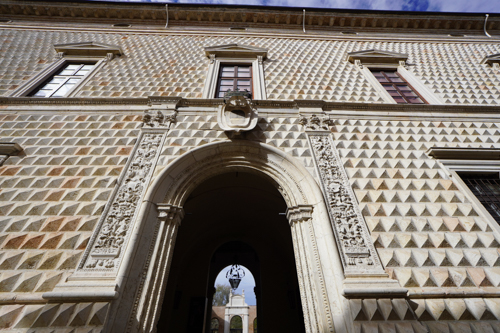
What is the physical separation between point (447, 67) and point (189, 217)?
9497 mm

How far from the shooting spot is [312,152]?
4.51 metres

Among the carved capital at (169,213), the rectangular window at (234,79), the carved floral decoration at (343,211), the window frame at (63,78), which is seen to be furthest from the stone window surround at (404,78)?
the window frame at (63,78)

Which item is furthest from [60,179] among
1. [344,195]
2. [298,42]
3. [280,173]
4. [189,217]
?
[298,42]

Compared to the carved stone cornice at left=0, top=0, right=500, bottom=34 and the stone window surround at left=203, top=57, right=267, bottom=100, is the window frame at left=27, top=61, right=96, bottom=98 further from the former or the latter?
the stone window surround at left=203, top=57, right=267, bottom=100

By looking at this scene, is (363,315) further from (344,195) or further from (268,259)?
(268,259)

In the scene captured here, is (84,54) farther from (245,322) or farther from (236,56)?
(245,322)

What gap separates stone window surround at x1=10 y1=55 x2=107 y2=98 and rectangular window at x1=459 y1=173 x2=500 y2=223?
30.0 ft

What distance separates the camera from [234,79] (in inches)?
265

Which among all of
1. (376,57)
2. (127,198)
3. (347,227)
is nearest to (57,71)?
(127,198)

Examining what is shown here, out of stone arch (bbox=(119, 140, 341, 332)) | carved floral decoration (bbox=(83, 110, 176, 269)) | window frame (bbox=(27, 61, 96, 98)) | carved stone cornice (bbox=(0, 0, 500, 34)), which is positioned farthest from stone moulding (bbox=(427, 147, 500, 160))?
Result: window frame (bbox=(27, 61, 96, 98))

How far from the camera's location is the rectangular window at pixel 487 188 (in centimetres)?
413

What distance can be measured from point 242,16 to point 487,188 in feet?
31.1

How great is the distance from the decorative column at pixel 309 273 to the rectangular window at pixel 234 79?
4061mm

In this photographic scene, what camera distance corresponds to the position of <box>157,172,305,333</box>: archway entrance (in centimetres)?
620
